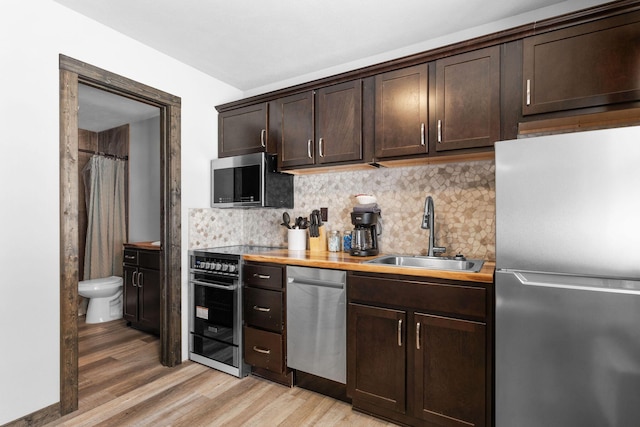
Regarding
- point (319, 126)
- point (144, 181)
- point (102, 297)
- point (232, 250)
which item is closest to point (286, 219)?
point (232, 250)

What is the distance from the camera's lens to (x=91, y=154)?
463cm

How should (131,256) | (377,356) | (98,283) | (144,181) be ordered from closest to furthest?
(377,356)
(131,256)
(98,283)
(144,181)

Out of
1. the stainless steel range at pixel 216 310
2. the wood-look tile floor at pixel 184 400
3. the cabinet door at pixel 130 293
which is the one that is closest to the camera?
the wood-look tile floor at pixel 184 400

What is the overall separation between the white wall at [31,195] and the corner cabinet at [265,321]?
3.97 feet

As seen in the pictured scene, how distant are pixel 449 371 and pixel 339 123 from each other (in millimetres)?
1813

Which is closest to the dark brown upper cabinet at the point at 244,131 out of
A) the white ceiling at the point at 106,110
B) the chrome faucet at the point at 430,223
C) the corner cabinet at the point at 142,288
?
the white ceiling at the point at 106,110

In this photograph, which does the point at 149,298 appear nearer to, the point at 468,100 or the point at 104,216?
the point at 104,216

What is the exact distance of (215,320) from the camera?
277 centimetres

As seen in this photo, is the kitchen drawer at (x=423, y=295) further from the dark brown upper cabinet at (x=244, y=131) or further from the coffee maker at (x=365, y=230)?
the dark brown upper cabinet at (x=244, y=131)

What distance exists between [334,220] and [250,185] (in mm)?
806

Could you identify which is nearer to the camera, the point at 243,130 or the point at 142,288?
the point at 243,130

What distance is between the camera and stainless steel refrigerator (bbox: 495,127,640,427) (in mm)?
1380

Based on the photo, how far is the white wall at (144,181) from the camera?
164 inches

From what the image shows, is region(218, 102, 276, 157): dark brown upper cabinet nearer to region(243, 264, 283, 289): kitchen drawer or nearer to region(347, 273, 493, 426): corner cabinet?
region(243, 264, 283, 289): kitchen drawer
